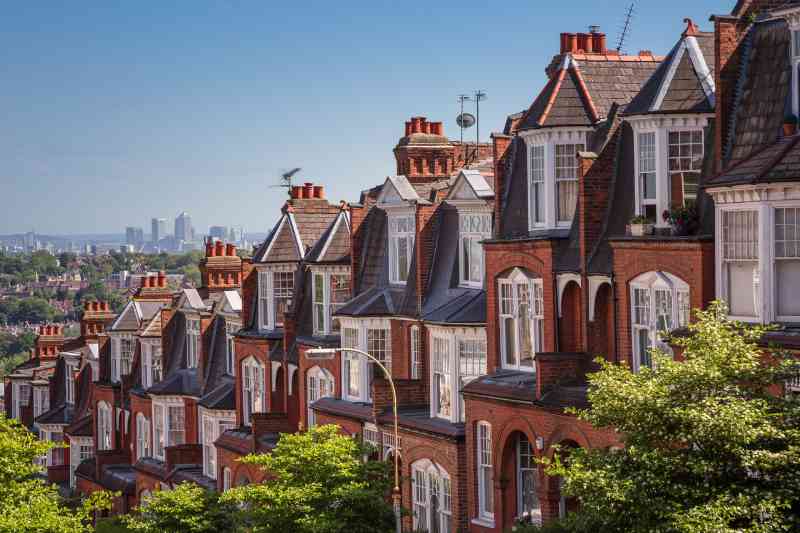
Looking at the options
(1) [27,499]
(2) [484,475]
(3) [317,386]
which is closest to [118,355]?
(3) [317,386]

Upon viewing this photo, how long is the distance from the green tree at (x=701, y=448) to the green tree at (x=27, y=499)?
761 inches

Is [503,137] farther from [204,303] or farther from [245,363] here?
[204,303]

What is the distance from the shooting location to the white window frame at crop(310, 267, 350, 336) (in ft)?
173

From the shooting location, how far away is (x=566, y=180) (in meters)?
37.7

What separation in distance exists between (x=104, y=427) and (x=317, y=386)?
28792 millimetres

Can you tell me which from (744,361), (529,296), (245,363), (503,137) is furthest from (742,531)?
(245,363)

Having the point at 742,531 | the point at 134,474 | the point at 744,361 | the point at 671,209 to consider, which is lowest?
the point at 134,474

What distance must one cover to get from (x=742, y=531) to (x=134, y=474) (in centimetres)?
5145

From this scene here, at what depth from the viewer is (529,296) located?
3828 cm

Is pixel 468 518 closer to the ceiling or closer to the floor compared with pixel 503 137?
closer to the floor

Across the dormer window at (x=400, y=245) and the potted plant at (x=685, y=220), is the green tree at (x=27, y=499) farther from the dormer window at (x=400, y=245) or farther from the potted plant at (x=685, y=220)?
the potted plant at (x=685, y=220)

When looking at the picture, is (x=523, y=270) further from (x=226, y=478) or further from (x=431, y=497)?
(x=226, y=478)

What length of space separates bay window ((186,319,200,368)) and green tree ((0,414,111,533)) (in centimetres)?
1914

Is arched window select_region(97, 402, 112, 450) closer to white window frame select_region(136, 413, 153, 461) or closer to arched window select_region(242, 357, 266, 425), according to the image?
white window frame select_region(136, 413, 153, 461)
